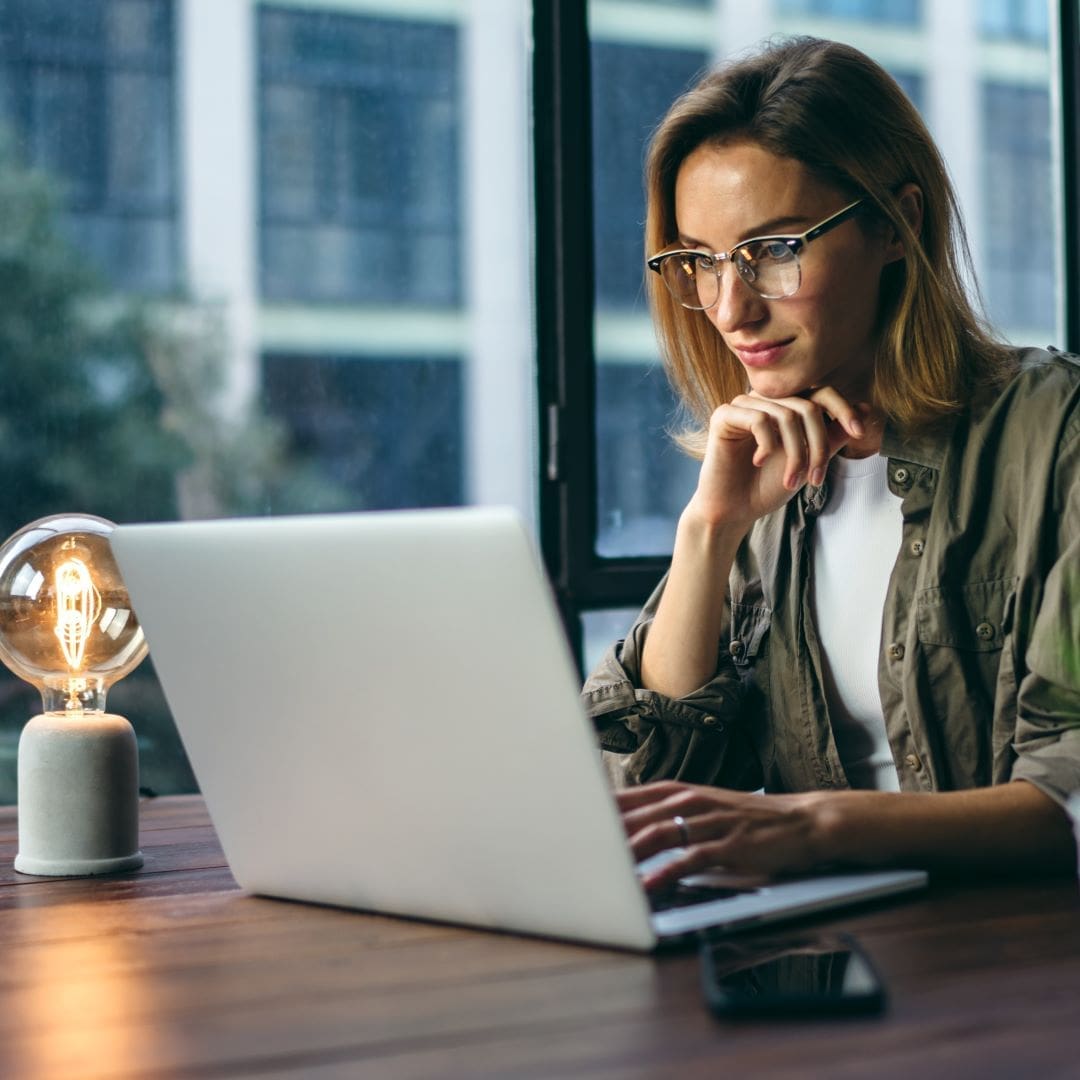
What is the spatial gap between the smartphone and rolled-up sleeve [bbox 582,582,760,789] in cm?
61

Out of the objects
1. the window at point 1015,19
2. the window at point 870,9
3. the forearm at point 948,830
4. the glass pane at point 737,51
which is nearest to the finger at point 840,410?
the forearm at point 948,830

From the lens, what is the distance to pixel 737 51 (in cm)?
237

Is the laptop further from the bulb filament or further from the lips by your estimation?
the lips

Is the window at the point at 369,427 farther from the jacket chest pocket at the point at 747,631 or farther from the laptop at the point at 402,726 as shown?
the laptop at the point at 402,726

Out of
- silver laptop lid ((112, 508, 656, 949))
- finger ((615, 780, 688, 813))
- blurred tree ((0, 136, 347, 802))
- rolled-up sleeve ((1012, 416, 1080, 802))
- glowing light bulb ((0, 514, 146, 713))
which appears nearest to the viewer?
silver laptop lid ((112, 508, 656, 949))

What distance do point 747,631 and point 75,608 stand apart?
2.39ft

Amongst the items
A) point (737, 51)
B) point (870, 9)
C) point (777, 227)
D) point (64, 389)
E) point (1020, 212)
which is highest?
point (870, 9)

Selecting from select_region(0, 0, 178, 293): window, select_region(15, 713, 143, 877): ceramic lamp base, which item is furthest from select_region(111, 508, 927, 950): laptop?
select_region(0, 0, 178, 293): window

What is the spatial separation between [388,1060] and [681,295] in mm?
1097

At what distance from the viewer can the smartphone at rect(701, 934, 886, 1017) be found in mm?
792

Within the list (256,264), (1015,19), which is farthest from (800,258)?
(1015,19)

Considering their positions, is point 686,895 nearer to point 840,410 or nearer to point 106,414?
point 840,410

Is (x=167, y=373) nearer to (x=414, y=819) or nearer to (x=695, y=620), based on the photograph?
(x=695, y=620)

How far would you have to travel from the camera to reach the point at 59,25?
7.58 feet
